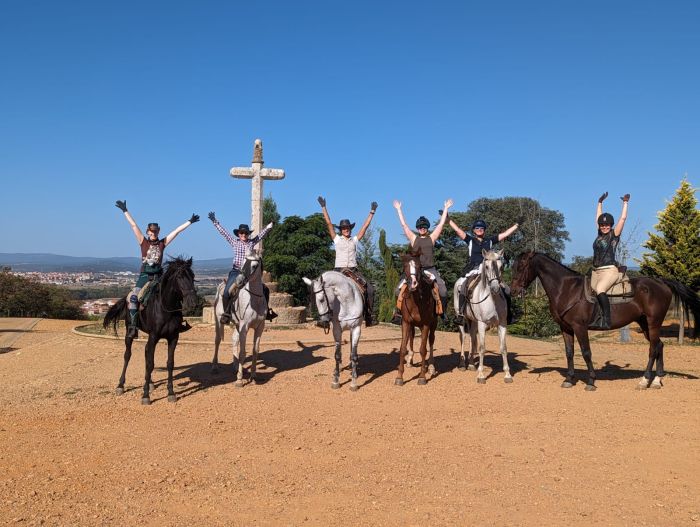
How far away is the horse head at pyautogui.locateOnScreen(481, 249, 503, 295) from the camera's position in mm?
10578

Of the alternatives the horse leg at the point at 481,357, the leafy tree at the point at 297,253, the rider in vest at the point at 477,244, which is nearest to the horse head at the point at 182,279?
the rider in vest at the point at 477,244

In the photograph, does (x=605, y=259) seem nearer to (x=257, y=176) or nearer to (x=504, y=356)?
(x=504, y=356)

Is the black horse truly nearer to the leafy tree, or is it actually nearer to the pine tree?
the pine tree

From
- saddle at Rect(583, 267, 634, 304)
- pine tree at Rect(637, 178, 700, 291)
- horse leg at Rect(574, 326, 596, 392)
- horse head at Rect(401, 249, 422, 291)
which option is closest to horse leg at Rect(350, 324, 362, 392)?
horse head at Rect(401, 249, 422, 291)

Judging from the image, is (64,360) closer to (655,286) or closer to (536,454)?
(536,454)

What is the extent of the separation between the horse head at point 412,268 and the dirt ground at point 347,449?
82.8 inches

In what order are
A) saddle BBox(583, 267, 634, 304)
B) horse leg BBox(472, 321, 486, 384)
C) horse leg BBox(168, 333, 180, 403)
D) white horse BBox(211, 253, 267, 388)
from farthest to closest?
horse leg BBox(472, 321, 486, 384) → white horse BBox(211, 253, 267, 388) → saddle BBox(583, 267, 634, 304) → horse leg BBox(168, 333, 180, 403)

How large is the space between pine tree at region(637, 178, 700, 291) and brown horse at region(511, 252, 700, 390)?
11694 mm

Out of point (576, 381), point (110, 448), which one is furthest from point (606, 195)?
point (110, 448)

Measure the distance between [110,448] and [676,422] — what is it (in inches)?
325

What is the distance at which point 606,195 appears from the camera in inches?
428

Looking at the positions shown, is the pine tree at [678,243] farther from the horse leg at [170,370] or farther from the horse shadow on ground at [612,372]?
the horse leg at [170,370]

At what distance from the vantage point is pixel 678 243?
70.6ft

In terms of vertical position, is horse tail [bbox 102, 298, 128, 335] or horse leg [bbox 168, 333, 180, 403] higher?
horse tail [bbox 102, 298, 128, 335]
